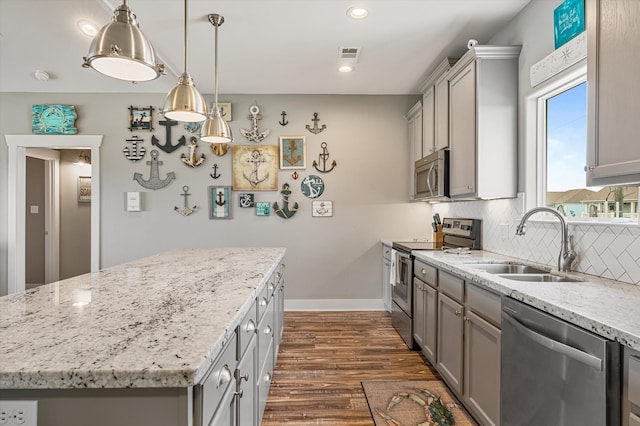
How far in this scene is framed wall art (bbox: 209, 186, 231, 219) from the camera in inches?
173

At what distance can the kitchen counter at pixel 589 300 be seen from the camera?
42.3 inches

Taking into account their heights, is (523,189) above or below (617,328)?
above

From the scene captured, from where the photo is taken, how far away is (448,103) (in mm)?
3123

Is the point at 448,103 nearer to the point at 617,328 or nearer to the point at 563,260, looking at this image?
the point at 563,260

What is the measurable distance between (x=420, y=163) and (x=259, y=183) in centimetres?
195

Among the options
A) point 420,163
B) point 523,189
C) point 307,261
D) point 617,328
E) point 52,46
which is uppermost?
point 52,46

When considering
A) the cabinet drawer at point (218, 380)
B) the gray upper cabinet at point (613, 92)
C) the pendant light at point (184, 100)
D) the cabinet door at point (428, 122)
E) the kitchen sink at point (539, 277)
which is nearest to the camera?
the cabinet drawer at point (218, 380)

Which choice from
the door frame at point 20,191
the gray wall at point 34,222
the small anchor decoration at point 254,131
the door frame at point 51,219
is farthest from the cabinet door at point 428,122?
the gray wall at point 34,222

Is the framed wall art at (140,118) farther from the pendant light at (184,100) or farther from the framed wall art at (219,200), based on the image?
the pendant light at (184,100)

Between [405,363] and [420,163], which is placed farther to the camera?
[420,163]

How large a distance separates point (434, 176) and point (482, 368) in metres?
1.85

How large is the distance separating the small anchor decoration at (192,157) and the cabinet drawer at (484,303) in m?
3.49

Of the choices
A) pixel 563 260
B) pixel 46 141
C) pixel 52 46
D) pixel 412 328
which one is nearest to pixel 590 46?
pixel 563 260

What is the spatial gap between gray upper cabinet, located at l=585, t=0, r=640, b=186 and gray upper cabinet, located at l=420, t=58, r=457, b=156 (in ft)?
5.57
